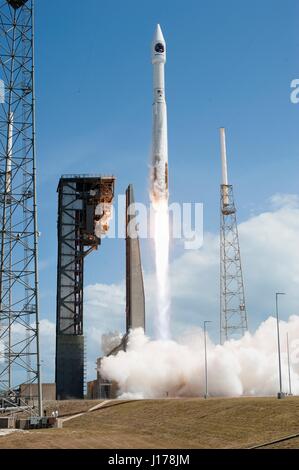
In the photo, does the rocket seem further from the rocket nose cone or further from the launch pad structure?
the launch pad structure

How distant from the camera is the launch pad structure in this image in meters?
100

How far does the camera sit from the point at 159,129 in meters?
90.4

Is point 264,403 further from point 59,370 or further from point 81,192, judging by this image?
point 81,192

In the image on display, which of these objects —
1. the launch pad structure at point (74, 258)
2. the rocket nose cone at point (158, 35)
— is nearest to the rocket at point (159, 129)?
the rocket nose cone at point (158, 35)

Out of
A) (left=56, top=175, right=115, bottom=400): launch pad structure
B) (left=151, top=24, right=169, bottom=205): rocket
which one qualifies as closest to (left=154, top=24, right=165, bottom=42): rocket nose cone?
(left=151, top=24, right=169, bottom=205): rocket

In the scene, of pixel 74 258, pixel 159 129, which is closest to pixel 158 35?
pixel 159 129

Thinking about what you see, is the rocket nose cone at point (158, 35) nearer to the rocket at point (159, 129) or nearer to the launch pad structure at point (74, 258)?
the rocket at point (159, 129)

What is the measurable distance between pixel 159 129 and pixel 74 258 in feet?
76.0

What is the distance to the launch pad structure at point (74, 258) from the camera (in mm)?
100250

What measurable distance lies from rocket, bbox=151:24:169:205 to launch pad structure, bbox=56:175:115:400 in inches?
597

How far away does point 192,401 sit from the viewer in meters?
69.8
